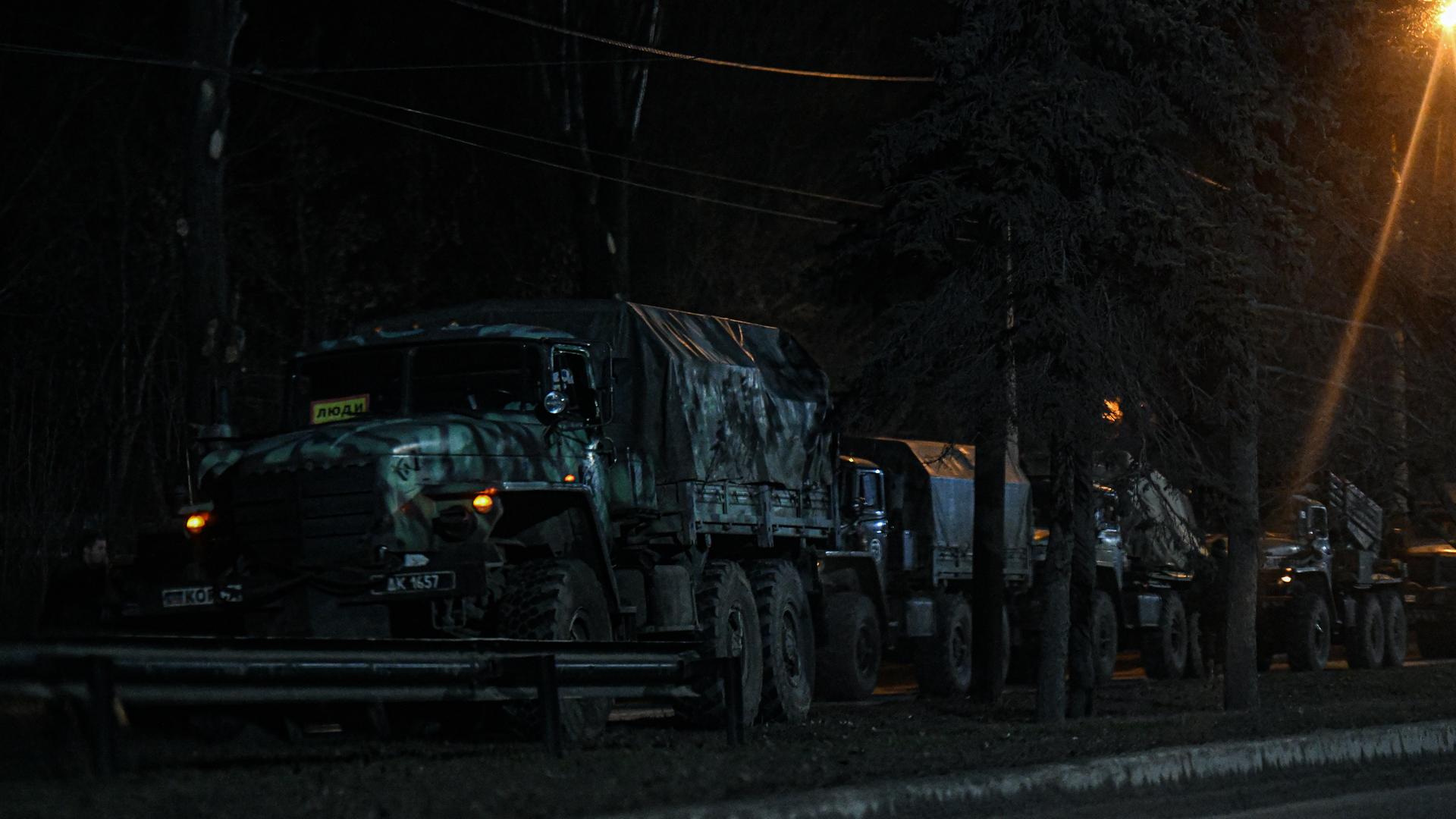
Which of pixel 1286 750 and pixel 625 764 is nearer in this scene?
pixel 625 764

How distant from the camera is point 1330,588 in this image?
31.0 m

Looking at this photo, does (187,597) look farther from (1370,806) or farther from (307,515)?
(1370,806)

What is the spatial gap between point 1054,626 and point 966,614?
827 centimetres

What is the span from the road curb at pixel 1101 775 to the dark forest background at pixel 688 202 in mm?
3710

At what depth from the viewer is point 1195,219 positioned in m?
16.8

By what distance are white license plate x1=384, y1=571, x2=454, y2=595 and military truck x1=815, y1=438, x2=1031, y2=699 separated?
8.57 metres

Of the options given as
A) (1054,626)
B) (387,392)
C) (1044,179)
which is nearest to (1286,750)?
(1054,626)

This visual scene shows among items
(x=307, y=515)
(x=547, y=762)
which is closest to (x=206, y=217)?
(x=307, y=515)

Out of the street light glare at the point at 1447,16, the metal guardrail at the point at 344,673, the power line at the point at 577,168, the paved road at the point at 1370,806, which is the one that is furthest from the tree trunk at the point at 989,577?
the power line at the point at 577,168

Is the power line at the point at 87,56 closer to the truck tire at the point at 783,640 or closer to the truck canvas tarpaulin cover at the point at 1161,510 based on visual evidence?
the truck tire at the point at 783,640

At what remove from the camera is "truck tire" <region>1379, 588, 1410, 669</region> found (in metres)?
32.7

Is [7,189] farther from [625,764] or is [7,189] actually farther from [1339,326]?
[625,764]

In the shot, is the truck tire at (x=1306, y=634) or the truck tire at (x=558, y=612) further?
the truck tire at (x=1306, y=634)

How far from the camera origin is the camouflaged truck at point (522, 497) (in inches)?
526
